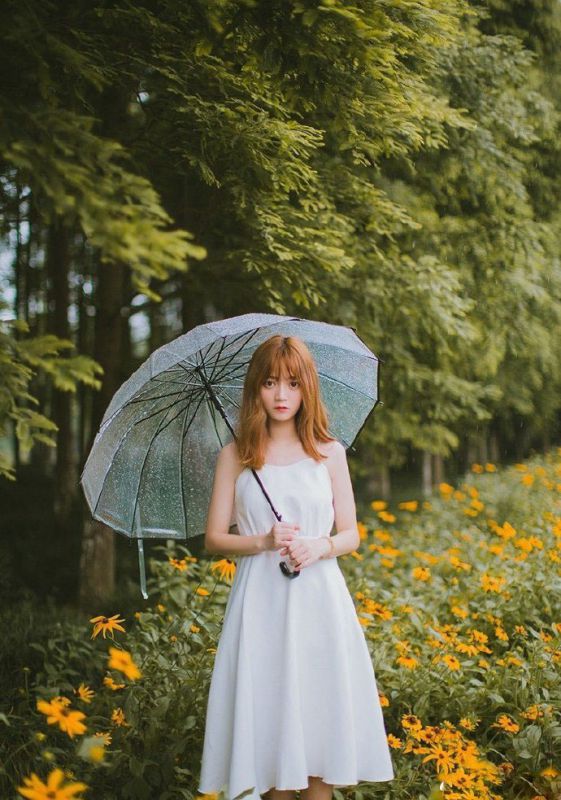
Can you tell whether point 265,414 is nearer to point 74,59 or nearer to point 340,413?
point 340,413

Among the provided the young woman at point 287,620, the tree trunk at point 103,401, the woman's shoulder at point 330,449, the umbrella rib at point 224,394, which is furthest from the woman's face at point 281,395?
the tree trunk at point 103,401

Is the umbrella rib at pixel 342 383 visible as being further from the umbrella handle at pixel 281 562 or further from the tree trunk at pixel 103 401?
the tree trunk at pixel 103 401

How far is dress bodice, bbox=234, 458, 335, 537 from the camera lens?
274 cm

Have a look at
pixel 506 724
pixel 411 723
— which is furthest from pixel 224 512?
pixel 506 724

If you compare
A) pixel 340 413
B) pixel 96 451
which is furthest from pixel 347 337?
pixel 96 451

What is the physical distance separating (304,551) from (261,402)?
1.91 feet

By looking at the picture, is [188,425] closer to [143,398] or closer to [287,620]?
[143,398]

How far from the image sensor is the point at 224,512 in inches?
110

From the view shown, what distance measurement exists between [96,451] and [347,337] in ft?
3.58

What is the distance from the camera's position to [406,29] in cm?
319

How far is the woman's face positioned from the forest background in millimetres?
617

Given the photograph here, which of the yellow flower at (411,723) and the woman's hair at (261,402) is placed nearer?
the woman's hair at (261,402)

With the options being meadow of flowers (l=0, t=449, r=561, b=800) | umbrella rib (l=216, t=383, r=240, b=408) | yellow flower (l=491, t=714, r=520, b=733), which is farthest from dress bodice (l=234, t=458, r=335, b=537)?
yellow flower (l=491, t=714, r=520, b=733)

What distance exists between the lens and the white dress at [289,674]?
2.58 m
